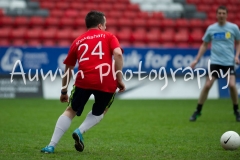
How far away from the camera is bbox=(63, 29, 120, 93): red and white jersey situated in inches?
246

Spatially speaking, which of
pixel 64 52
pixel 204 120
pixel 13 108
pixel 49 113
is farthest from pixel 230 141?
pixel 64 52

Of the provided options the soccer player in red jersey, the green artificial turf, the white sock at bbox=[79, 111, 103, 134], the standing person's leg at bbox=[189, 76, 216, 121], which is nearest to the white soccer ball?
the green artificial turf

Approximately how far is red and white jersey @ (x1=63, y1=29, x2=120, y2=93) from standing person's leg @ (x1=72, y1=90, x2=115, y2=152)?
5.7 inches

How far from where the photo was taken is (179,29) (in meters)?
18.8

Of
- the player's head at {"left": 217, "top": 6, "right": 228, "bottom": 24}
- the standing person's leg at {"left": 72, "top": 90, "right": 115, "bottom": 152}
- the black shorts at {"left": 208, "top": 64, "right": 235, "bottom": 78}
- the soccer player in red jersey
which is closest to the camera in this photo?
the soccer player in red jersey

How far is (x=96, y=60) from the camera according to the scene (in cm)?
627

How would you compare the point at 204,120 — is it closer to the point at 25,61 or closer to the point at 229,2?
the point at 25,61

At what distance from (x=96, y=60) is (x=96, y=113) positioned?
0.74m

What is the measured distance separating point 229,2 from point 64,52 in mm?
8866

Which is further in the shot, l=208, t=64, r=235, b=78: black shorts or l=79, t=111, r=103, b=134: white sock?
l=208, t=64, r=235, b=78: black shorts

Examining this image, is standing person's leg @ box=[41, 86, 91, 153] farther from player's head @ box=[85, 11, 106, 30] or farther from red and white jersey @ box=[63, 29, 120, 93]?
player's head @ box=[85, 11, 106, 30]

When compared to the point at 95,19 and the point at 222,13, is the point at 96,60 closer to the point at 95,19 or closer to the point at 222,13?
the point at 95,19

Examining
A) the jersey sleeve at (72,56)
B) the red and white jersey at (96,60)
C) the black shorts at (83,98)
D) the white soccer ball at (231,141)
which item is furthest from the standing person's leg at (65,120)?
the white soccer ball at (231,141)

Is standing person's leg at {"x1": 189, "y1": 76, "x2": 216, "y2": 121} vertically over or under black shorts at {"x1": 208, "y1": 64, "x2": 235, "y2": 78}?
under
